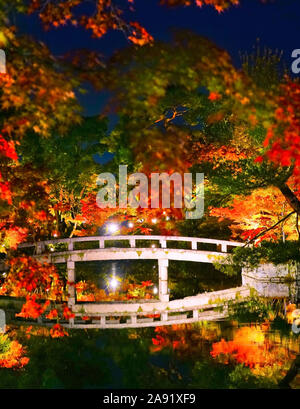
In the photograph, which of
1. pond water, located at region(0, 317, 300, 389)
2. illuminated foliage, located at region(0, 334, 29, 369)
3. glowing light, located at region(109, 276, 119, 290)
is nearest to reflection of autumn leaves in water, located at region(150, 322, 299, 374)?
pond water, located at region(0, 317, 300, 389)

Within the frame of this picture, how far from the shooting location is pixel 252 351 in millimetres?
9258

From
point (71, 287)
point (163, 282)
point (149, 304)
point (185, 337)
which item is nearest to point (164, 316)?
point (149, 304)

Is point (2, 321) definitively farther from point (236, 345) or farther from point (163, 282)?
point (236, 345)

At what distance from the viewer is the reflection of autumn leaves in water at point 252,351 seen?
8.66m

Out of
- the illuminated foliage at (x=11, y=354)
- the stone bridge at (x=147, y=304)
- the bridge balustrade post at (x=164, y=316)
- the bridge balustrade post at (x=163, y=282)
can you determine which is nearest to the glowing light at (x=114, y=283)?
the stone bridge at (x=147, y=304)

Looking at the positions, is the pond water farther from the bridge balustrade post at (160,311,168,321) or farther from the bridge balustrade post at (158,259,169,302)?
the bridge balustrade post at (158,259,169,302)

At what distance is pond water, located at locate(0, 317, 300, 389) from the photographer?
817 centimetres

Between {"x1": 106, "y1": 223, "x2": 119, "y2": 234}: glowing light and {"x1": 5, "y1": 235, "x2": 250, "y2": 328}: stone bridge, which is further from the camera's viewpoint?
{"x1": 106, "y1": 223, "x2": 119, "y2": 234}: glowing light

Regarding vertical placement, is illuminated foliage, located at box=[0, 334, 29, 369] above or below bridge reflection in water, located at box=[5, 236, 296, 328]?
below

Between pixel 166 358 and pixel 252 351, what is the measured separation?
180 cm

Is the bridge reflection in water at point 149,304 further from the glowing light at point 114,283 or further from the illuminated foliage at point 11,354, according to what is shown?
the illuminated foliage at point 11,354
